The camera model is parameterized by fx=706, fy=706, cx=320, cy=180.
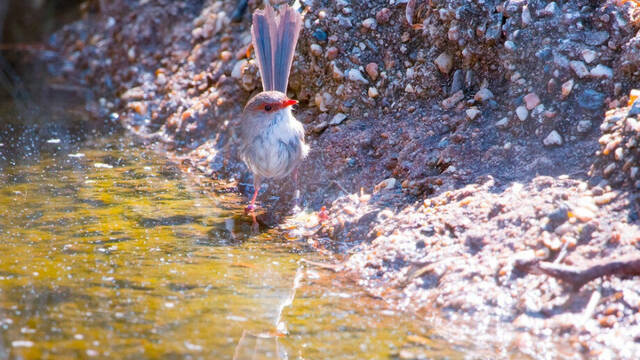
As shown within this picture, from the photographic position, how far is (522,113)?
5574mm

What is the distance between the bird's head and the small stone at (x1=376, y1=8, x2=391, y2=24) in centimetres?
128

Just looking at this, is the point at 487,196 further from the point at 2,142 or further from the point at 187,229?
the point at 2,142

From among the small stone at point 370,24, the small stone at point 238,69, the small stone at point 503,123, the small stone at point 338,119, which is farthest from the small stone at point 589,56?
the small stone at point 238,69

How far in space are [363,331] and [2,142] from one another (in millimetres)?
5358

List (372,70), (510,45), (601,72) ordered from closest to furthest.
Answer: (601,72)
(510,45)
(372,70)

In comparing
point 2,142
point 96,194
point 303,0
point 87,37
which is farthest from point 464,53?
point 87,37

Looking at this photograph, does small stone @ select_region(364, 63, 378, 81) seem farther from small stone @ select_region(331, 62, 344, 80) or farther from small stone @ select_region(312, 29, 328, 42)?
small stone @ select_region(312, 29, 328, 42)

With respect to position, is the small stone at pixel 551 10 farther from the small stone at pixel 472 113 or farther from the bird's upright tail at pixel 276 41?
the bird's upright tail at pixel 276 41

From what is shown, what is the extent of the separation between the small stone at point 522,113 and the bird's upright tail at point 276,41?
2.16 metres

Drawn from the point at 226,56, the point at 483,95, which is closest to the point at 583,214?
the point at 483,95

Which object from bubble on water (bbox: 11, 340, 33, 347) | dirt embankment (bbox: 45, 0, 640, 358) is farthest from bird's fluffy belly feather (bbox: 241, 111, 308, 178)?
bubble on water (bbox: 11, 340, 33, 347)

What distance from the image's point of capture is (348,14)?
23.1 feet

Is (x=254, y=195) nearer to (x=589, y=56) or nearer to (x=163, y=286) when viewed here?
(x=163, y=286)

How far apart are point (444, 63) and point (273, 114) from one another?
1581 millimetres
